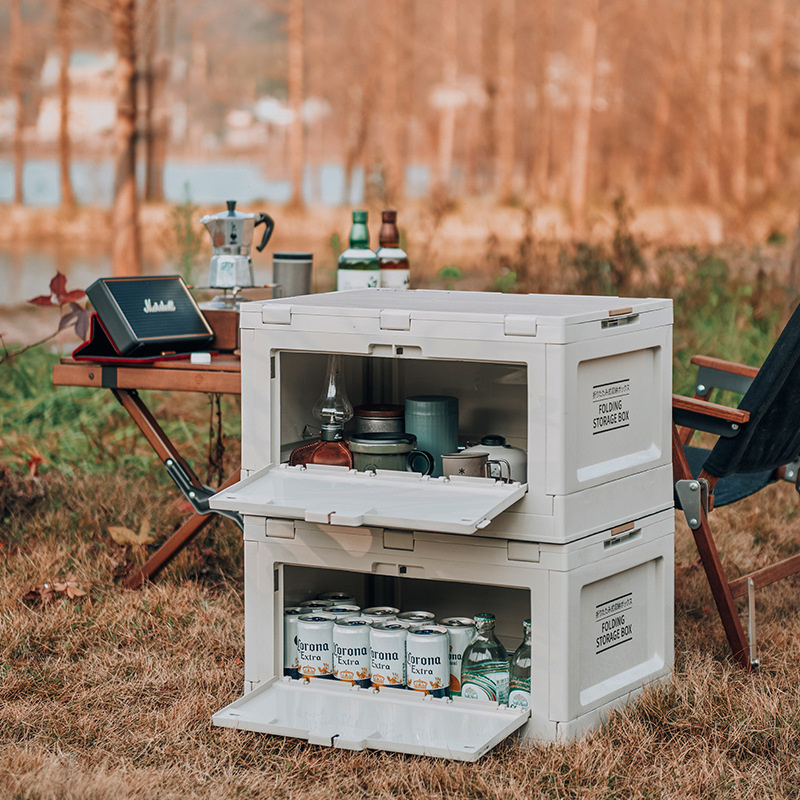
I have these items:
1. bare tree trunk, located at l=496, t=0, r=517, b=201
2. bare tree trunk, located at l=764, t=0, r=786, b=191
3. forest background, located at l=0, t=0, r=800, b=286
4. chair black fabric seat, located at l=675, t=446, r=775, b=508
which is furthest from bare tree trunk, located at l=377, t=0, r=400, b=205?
chair black fabric seat, located at l=675, t=446, r=775, b=508

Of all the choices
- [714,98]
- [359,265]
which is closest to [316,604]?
[359,265]

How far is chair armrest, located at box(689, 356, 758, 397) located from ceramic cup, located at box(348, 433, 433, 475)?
105 cm

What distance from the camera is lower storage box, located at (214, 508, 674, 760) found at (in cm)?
215

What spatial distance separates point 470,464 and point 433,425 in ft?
0.68

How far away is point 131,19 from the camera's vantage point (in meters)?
7.45

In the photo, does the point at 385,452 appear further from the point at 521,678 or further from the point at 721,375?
the point at 721,375

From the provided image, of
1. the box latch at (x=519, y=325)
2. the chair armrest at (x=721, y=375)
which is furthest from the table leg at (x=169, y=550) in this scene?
the chair armrest at (x=721, y=375)

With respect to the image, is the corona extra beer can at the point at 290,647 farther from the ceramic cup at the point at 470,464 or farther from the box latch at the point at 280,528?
the ceramic cup at the point at 470,464

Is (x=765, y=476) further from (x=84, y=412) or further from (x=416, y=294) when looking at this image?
(x=84, y=412)

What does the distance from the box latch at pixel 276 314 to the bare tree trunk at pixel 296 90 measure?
16182 millimetres

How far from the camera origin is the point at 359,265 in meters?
2.97

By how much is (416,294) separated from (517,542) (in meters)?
0.74

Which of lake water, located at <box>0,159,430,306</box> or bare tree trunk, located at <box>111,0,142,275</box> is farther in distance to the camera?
lake water, located at <box>0,159,430,306</box>

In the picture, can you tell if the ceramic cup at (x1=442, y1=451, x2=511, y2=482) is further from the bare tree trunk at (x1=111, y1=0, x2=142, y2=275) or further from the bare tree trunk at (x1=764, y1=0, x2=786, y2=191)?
the bare tree trunk at (x1=764, y1=0, x2=786, y2=191)
